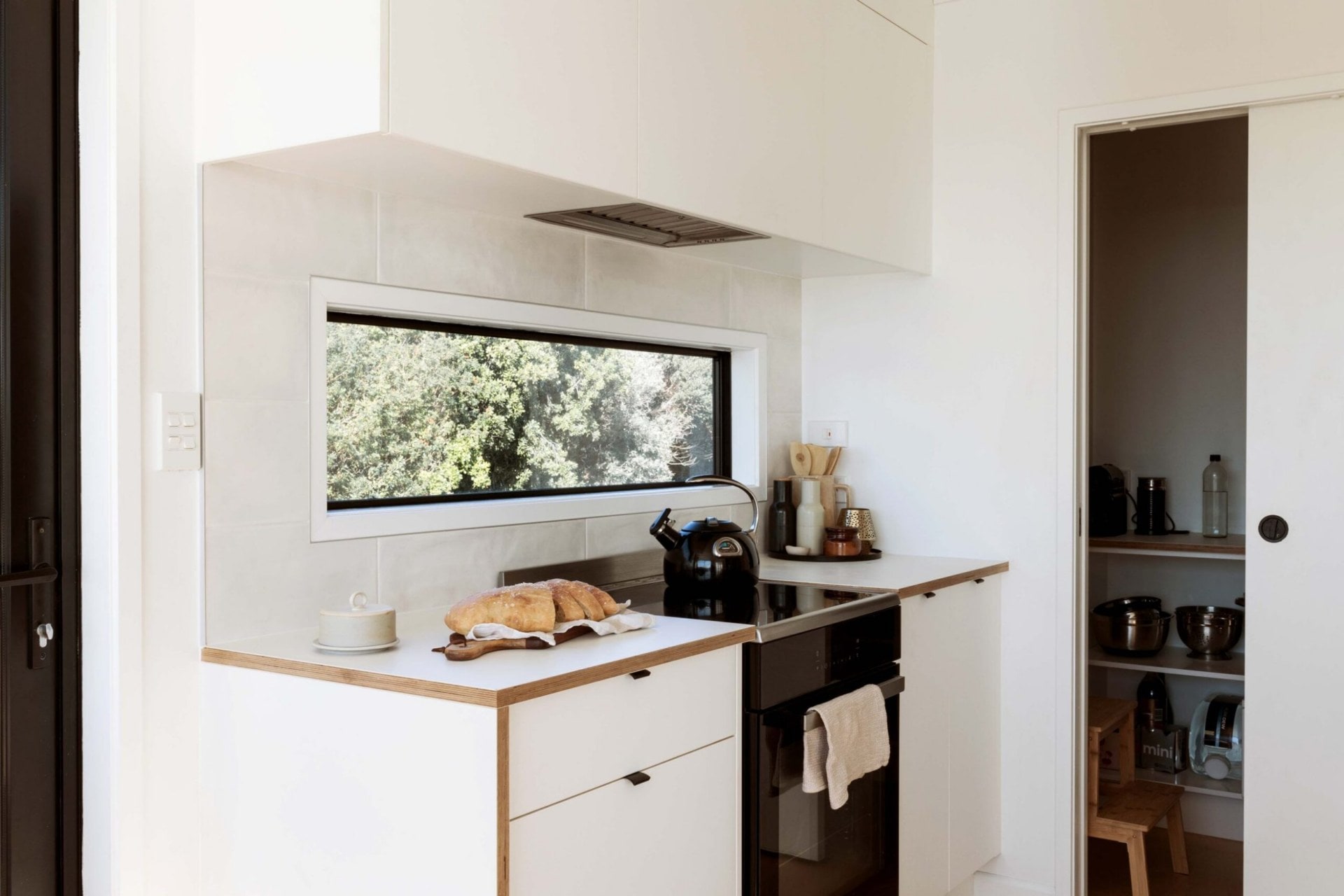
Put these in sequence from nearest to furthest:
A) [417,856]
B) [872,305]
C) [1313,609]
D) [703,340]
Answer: [417,856], [1313,609], [703,340], [872,305]

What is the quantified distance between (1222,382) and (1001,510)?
57.7 inches

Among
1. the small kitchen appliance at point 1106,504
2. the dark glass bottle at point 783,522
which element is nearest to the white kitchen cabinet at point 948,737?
the dark glass bottle at point 783,522

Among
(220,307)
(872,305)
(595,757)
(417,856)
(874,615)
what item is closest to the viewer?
(417,856)

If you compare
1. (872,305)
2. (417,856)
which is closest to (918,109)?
(872,305)

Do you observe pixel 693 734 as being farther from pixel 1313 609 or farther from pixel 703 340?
pixel 1313 609

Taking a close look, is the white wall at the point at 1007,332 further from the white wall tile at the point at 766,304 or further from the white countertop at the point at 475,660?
the white countertop at the point at 475,660

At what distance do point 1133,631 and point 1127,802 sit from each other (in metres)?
0.63

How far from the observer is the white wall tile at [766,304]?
3.11 meters

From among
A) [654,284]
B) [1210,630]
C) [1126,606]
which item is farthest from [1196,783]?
[654,284]

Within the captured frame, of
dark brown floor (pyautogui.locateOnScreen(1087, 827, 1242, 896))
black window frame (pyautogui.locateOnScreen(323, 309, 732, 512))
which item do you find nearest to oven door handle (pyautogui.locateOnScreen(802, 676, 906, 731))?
black window frame (pyautogui.locateOnScreen(323, 309, 732, 512))

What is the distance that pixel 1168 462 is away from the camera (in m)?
4.16

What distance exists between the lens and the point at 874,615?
249 cm

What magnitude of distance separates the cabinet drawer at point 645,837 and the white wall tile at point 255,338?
0.84 meters

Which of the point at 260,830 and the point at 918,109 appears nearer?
the point at 260,830
